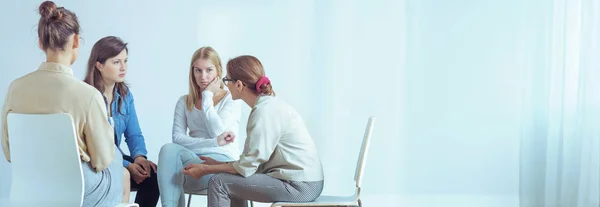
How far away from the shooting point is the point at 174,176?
3.12 m

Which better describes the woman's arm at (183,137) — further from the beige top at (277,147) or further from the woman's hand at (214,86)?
the beige top at (277,147)

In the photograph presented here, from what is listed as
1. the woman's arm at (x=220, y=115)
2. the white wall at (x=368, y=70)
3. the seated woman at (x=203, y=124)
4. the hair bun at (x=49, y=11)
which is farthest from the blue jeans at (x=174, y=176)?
the white wall at (x=368, y=70)

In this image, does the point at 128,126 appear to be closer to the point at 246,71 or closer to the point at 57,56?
the point at 246,71

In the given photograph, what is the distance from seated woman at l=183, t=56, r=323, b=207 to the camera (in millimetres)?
2832

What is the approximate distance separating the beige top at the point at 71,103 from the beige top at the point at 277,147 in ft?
1.59

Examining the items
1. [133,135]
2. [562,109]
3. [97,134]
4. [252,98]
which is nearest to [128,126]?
[133,135]

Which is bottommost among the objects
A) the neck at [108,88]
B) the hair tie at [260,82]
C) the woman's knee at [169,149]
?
the woman's knee at [169,149]

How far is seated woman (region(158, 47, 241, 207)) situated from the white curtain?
1.89 m

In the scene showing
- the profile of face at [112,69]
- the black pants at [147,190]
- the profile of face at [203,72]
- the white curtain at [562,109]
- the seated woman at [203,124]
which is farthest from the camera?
the white curtain at [562,109]

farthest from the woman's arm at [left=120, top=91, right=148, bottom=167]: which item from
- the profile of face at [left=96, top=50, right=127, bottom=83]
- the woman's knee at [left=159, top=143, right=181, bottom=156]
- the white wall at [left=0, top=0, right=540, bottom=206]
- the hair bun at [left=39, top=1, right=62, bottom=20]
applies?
the white wall at [left=0, top=0, right=540, bottom=206]

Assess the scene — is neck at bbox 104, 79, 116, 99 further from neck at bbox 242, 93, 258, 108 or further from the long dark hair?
neck at bbox 242, 93, 258, 108

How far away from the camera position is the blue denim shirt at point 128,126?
11.3 ft

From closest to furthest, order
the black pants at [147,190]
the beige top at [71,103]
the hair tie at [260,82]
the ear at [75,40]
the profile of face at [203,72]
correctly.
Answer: the beige top at [71,103] < the ear at [75,40] < the hair tie at [260,82] < the black pants at [147,190] < the profile of face at [203,72]

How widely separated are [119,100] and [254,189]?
91cm
